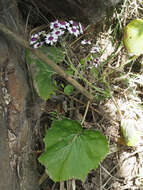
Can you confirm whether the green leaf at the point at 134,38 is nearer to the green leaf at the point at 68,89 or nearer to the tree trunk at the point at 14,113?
the green leaf at the point at 68,89

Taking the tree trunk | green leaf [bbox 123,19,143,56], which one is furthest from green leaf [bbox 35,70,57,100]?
green leaf [bbox 123,19,143,56]

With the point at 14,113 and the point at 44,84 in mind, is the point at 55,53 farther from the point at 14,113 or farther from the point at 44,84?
the point at 14,113

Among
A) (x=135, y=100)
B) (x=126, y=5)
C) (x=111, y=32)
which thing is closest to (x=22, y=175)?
(x=135, y=100)

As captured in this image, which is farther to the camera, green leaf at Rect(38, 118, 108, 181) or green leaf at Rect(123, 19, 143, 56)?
green leaf at Rect(123, 19, 143, 56)

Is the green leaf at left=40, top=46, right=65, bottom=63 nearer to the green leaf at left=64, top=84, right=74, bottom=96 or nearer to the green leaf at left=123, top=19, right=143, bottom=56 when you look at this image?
the green leaf at left=64, top=84, right=74, bottom=96

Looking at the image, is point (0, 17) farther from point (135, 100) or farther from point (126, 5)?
point (135, 100)
